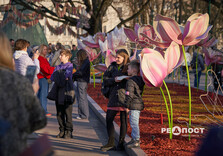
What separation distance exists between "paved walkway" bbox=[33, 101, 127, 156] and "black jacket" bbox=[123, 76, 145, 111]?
83 centimetres

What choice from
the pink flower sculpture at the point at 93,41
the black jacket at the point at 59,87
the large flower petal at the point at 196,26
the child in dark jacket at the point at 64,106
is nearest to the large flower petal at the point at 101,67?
the child in dark jacket at the point at 64,106

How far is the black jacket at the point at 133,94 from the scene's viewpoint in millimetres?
5969

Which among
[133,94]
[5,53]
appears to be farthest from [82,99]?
[5,53]

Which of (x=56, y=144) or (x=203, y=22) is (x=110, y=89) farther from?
(x=203, y=22)

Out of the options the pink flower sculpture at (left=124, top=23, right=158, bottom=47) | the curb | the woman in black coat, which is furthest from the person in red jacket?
the woman in black coat

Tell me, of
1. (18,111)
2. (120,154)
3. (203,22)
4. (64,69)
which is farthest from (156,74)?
(18,111)

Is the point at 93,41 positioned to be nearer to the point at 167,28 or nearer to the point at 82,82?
the point at 82,82

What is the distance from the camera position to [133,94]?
6.00 metres

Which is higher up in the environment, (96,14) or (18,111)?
(96,14)

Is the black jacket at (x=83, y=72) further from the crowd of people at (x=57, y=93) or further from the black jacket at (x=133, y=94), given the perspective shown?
the black jacket at (x=133, y=94)

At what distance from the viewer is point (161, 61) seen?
5.98m

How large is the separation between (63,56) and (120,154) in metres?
2.26

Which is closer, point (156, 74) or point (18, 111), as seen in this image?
point (18, 111)

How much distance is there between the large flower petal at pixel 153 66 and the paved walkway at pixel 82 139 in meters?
1.30
